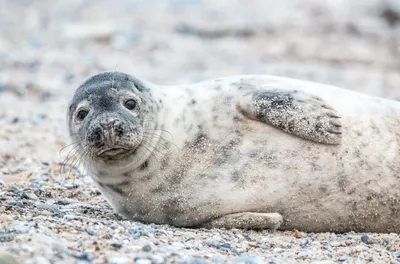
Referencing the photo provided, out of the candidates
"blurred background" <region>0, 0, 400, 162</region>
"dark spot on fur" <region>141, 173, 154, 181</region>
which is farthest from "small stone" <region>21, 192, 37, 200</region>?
"blurred background" <region>0, 0, 400, 162</region>

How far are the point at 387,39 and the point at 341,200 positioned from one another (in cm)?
966

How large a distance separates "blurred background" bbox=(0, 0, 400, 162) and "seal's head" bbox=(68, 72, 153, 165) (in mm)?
3908

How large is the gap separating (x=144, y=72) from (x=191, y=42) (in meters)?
2.15

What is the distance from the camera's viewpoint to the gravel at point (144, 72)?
166 inches

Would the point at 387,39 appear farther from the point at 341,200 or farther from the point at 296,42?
the point at 341,200

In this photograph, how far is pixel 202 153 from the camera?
4.92m

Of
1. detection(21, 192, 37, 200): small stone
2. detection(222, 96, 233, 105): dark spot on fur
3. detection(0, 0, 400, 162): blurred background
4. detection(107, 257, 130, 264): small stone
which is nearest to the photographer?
detection(107, 257, 130, 264): small stone

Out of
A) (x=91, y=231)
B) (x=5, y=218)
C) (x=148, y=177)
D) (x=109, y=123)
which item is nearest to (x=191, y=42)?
(x=148, y=177)

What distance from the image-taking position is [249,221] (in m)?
4.76

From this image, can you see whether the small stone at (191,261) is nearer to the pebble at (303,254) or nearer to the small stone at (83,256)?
the small stone at (83,256)

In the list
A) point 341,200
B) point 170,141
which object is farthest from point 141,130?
point 341,200

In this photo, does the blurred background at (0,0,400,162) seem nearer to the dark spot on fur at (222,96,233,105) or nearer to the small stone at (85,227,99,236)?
the dark spot on fur at (222,96,233,105)

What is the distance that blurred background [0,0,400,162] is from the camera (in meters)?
11.1

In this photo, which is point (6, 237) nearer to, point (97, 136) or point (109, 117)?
point (97, 136)
